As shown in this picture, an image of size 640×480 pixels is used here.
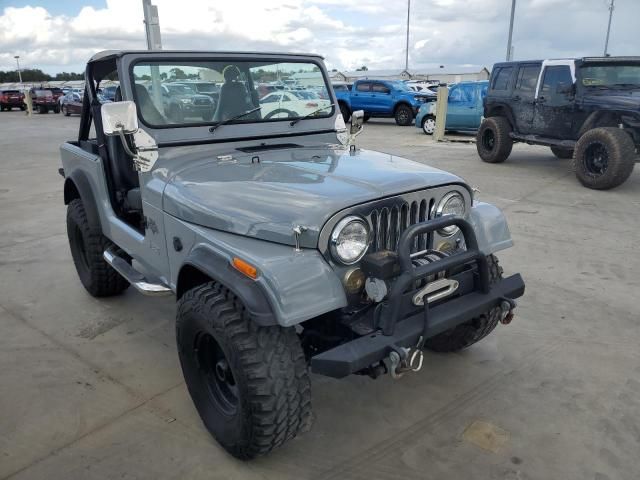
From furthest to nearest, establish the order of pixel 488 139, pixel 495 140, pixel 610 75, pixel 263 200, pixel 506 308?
pixel 488 139
pixel 495 140
pixel 610 75
pixel 506 308
pixel 263 200

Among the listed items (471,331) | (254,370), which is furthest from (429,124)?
(254,370)

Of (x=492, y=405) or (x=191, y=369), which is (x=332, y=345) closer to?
(x=191, y=369)

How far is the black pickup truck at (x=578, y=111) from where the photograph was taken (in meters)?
7.66

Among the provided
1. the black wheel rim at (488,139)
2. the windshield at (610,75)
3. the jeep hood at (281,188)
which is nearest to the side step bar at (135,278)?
the jeep hood at (281,188)

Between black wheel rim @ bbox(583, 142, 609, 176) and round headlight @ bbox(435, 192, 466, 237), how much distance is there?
6.23m

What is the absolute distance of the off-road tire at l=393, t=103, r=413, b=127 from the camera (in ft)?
59.4

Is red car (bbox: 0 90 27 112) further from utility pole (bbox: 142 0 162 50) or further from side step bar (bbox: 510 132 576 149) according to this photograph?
side step bar (bbox: 510 132 576 149)

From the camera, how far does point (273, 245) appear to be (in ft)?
7.37

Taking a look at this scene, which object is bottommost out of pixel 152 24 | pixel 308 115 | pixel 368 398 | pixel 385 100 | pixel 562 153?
pixel 368 398

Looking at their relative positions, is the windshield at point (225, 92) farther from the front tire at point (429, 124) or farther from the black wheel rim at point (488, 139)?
the front tire at point (429, 124)

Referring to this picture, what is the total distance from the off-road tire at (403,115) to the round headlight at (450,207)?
16.2 metres

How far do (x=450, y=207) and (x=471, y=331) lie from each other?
893 millimetres

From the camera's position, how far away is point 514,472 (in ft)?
7.72

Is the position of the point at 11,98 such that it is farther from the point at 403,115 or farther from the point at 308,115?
the point at 308,115
